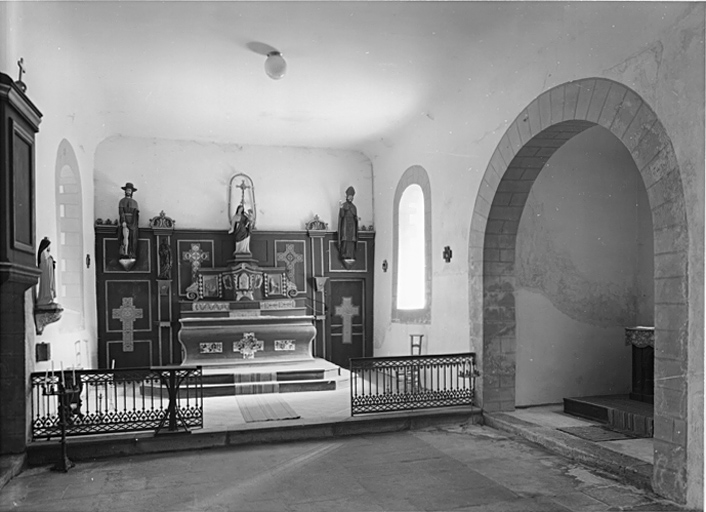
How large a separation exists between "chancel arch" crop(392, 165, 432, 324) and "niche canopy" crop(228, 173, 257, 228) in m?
2.51

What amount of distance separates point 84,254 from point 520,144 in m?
6.44

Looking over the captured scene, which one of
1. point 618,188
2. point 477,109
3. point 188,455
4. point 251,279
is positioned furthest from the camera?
point 251,279

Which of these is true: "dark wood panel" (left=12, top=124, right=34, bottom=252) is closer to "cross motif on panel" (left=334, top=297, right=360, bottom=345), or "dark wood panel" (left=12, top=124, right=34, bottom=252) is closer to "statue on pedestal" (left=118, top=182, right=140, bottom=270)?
"statue on pedestal" (left=118, top=182, right=140, bottom=270)

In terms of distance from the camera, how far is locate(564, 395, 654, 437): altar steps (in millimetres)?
6100

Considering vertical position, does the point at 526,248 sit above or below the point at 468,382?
above

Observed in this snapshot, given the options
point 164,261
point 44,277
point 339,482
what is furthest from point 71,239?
point 339,482

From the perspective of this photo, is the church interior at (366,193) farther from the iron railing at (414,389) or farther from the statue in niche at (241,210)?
the iron railing at (414,389)

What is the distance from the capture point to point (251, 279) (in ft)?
34.2

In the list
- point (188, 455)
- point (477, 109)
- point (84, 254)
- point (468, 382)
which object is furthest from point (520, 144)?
point (84, 254)

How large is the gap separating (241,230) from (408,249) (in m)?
2.77

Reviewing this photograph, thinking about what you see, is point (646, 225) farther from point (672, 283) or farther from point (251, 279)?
point (251, 279)

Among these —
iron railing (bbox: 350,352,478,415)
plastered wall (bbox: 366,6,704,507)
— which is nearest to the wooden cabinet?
iron railing (bbox: 350,352,478,415)

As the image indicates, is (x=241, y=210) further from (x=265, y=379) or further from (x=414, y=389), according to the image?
(x=414, y=389)

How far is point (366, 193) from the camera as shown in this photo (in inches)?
460
